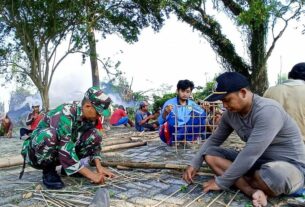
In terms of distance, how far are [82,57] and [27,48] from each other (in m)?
2.55

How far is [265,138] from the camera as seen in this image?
8.63 ft

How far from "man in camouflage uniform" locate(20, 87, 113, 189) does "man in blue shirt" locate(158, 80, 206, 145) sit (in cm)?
227

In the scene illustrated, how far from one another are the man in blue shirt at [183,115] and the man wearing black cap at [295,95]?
6.97 ft

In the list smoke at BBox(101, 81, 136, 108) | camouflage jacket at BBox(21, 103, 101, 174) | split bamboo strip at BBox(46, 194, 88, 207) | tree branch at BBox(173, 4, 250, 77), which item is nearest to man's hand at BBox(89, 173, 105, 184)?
camouflage jacket at BBox(21, 103, 101, 174)

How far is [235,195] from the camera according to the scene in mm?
3039

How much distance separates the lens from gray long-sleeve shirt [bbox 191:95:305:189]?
8.68ft

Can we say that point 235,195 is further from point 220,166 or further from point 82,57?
point 82,57

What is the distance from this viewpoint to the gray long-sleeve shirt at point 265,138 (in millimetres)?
2645

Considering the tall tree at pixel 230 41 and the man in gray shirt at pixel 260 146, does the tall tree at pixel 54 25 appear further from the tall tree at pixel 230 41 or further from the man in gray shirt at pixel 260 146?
the man in gray shirt at pixel 260 146

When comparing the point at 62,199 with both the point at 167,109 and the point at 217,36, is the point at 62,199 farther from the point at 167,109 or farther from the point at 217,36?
the point at 217,36

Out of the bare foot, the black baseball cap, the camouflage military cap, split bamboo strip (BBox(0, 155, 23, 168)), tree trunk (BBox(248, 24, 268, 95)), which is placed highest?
tree trunk (BBox(248, 24, 268, 95))

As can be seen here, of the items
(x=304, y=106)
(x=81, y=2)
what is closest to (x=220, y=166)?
(x=304, y=106)

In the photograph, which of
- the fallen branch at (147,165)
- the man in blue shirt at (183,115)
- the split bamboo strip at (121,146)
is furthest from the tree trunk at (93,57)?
the fallen branch at (147,165)

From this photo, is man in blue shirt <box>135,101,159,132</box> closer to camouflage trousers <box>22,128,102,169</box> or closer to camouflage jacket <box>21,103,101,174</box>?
camouflage trousers <box>22,128,102,169</box>
